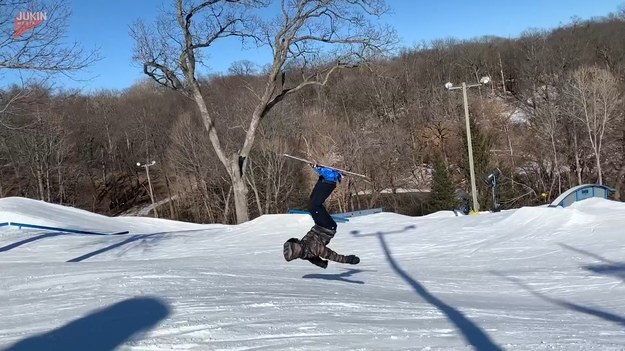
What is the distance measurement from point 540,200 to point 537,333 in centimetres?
4569

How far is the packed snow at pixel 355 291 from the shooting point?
5102mm

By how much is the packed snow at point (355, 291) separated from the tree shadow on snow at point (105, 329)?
0.05 feet

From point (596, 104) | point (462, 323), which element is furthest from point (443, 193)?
point (462, 323)

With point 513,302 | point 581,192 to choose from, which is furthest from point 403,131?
point 513,302

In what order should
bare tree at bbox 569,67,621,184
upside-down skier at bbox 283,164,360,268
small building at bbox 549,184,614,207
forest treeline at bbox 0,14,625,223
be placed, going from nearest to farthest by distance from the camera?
upside-down skier at bbox 283,164,360,268 → small building at bbox 549,184,614,207 → bare tree at bbox 569,67,621,184 → forest treeline at bbox 0,14,625,223

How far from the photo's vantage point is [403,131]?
5912cm

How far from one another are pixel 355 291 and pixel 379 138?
158ft

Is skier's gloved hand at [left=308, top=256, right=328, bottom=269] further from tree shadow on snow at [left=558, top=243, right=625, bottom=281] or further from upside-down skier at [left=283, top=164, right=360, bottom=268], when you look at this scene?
tree shadow on snow at [left=558, top=243, right=625, bottom=281]

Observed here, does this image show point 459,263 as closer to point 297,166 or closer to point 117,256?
point 117,256

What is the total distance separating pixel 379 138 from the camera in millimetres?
55656

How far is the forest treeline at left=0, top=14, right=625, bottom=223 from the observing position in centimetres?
5097

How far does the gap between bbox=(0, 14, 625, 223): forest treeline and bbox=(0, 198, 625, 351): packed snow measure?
25387 mm

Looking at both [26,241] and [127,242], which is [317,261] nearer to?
[127,242]

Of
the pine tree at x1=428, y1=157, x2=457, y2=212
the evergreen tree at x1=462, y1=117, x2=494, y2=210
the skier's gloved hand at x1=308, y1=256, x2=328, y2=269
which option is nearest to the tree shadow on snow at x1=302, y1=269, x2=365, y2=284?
the skier's gloved hand at x1=308, y1=256, x2=328, y2=269
